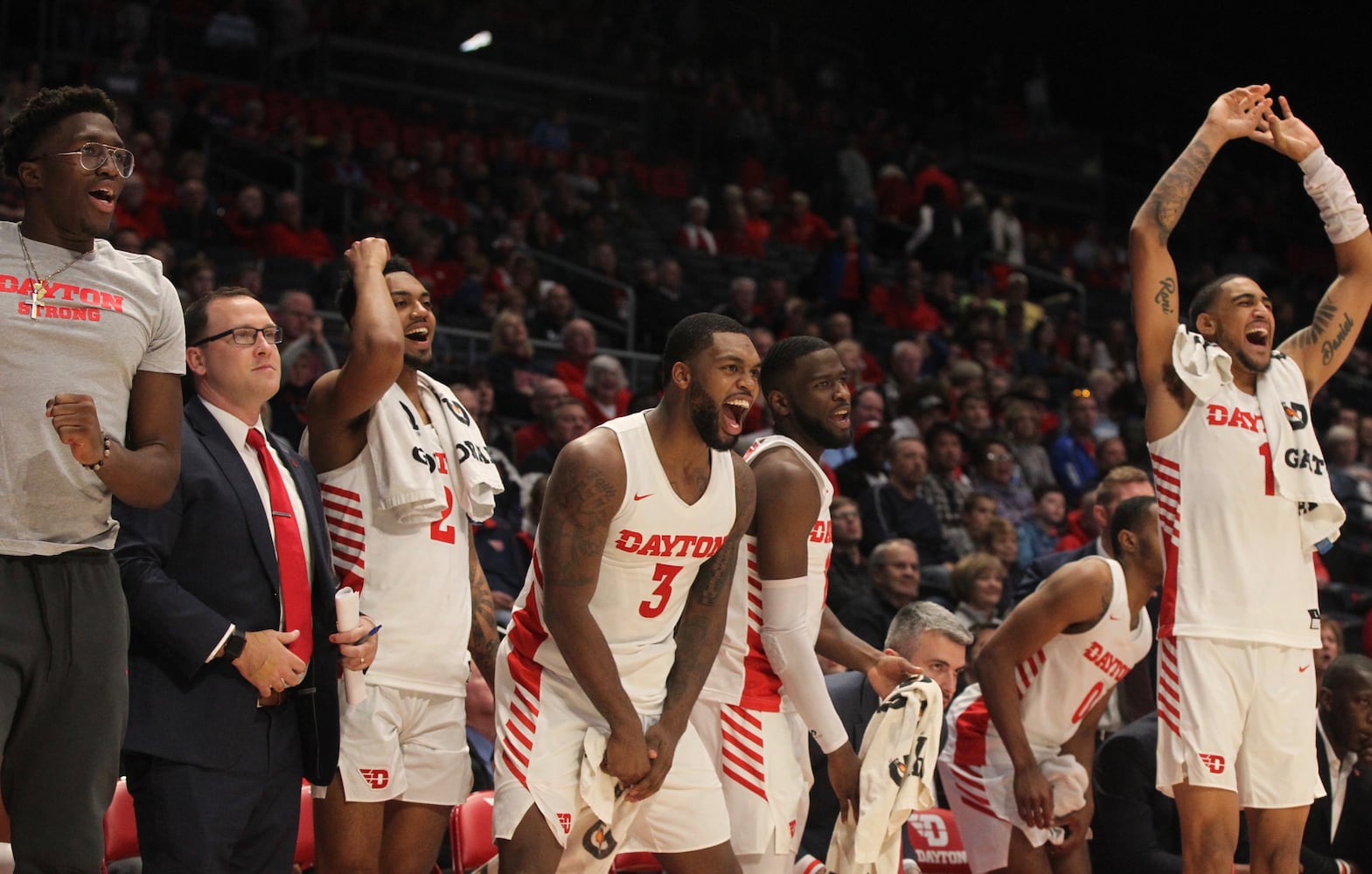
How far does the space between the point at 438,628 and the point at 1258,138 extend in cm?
337

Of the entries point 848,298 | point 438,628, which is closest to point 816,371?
point 438,628

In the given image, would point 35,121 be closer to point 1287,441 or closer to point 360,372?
point 360,372

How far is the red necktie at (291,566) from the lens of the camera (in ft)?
12.4

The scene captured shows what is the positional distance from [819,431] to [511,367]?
5437mm

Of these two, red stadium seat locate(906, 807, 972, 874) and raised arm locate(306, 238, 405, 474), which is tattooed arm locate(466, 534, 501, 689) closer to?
raised arm locate(306, 238, 405, 474)

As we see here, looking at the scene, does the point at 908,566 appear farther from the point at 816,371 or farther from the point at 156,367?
the point at 156,367

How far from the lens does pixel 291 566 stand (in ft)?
12.5

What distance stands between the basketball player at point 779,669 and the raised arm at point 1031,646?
76cm

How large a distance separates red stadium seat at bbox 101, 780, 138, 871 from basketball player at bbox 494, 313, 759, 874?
5.48 ft

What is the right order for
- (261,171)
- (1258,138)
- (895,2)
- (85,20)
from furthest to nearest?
(895,2) → (85,20) → (261,171) → (1258,138)

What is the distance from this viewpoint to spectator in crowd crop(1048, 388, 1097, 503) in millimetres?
11500

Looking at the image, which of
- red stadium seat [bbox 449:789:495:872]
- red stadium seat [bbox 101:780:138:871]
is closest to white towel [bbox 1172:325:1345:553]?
red stadium seat [bbox 449:789:495:872]

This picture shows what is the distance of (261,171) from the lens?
41.8ft

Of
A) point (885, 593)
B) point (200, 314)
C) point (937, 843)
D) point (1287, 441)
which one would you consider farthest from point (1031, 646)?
point (200, 314)
